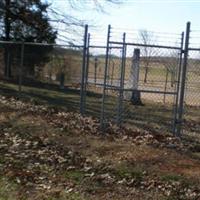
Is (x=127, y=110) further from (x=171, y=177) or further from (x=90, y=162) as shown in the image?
(x=171, y=177)

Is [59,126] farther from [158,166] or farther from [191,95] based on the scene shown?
[191,95]

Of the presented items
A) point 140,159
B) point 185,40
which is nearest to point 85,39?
point 185,40

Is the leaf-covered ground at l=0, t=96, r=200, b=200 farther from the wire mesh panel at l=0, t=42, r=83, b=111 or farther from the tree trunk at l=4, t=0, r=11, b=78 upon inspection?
the tree trunk at l=4, t=0, r=11, b=78

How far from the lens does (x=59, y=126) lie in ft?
44.0

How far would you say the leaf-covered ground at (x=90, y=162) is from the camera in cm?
820

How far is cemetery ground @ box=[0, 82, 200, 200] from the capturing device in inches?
324

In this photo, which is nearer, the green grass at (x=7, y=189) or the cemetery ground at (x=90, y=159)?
the green grass at (x=7, y=189)

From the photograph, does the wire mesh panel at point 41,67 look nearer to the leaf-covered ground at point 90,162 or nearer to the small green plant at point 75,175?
the leaf-covered ground at point 90,162

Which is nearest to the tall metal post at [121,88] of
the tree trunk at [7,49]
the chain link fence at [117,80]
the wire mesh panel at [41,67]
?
the chain link fence at [117,80]

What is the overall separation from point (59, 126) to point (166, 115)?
6.22 metres

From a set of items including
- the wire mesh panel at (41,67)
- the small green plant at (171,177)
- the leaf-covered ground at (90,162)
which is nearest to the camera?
the leaf-covered ground at (90,162)

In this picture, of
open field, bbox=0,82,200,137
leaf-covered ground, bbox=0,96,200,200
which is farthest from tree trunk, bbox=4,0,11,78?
leaf-covered ground, bbox=0,96,200,200

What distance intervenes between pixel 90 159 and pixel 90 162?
267 millimetres

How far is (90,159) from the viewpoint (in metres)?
10.1
